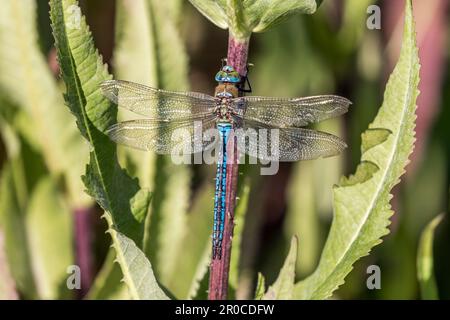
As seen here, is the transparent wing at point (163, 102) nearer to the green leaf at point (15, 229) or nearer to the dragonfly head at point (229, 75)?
the dragonfly head at point (229, 75)

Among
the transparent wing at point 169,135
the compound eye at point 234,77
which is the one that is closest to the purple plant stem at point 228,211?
the compound eye at point 234,77

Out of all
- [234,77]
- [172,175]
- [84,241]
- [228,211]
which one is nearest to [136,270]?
[228,211]

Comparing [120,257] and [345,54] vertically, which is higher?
[345,54]

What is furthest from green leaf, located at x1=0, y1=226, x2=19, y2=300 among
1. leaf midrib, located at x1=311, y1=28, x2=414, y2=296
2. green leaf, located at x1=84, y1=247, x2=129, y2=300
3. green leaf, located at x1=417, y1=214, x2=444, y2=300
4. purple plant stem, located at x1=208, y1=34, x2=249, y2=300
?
green leaf, located at x1=417, y1=214, x2=444, y2=300

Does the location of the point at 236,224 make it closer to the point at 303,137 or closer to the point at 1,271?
the point at 303,137

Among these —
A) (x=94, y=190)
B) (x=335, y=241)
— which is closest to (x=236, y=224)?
(x=335, y=241)

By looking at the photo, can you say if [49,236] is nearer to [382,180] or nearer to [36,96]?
[36,96]
